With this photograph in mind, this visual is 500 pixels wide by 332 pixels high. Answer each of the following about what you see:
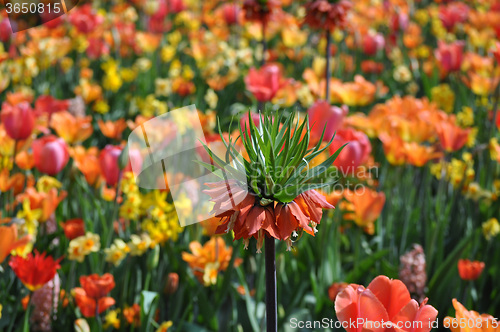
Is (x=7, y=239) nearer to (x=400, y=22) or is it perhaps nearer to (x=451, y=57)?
(x=451, y=57)

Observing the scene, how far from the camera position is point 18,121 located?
6.07ft

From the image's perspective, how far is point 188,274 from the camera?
163cm

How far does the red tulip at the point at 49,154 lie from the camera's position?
1798 mm

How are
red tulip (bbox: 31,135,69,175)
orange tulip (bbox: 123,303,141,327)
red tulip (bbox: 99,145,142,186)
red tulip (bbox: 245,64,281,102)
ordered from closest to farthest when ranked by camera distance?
1. orange tulip (bbox: 123,303,141,327)
2. red tulip (bbox: 99,145,142,186)
3. red tulip (bbox: 31,135,69,175)
4. red tulip (bbox: 245,64,281,102)

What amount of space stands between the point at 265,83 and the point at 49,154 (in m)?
0.96

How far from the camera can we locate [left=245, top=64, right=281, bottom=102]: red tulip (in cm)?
231

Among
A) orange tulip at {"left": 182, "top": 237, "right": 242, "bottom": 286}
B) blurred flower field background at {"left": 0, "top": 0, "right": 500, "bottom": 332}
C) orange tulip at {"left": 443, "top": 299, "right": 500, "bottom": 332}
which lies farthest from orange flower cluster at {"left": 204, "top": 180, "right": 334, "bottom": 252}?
orange tulip at {"left": 182, "top": 237, "right": 242, "bottom": 286}

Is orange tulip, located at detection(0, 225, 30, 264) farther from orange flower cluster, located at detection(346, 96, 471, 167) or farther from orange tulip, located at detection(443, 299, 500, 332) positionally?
orange flower cluster, located at detection(346, 96, 471, 167)

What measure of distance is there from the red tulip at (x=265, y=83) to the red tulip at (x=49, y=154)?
0.85m

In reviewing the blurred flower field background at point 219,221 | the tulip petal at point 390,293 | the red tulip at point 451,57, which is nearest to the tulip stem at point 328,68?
the blurred flower field background at point 219,221

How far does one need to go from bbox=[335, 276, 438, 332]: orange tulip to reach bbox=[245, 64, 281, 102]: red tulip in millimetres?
1556

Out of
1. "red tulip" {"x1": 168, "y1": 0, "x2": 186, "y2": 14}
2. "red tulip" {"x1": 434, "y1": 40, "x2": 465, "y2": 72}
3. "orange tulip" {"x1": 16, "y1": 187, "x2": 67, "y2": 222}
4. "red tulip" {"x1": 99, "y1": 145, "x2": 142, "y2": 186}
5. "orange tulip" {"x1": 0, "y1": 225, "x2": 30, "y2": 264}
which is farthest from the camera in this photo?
"red tulip" {"x1": 168, "y1": 0, "x2": 186, "y2": 14}

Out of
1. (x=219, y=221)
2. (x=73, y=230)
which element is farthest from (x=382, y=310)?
(x=73, y=230)

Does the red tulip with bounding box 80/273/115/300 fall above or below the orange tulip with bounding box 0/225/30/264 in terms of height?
below
